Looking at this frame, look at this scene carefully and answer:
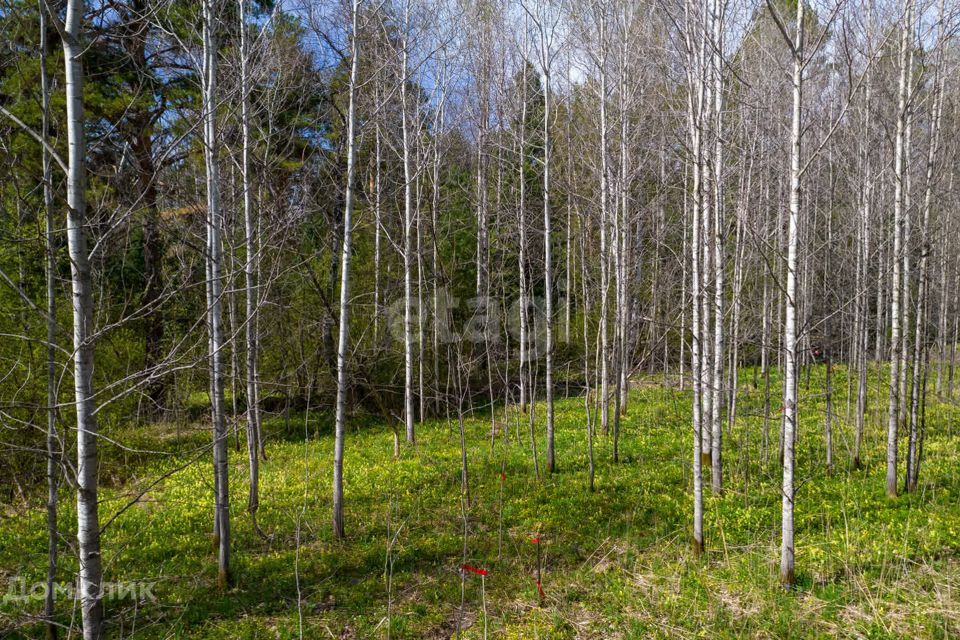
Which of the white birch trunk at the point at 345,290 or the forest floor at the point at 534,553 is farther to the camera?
the white birch trunk at the point at 345,290

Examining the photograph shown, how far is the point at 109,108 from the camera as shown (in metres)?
11.0

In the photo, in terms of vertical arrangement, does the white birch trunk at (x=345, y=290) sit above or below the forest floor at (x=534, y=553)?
above

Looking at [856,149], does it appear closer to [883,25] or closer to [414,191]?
[883,25]

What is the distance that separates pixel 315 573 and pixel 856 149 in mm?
11430

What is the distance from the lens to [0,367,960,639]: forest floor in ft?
14.9

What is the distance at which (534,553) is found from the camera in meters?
6.22

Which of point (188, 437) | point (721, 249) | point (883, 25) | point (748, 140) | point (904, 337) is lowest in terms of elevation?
point (188, 437)

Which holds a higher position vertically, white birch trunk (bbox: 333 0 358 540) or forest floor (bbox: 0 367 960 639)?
white birch trunk (bbox: 333 0 358 540)

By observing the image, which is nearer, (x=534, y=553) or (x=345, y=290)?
(x=534, y=553)

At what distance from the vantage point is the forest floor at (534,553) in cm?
454

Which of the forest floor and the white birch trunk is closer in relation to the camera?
the forest floor

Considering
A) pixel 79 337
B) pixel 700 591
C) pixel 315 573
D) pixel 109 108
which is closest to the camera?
pixel 79 337

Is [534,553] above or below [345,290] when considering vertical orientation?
below

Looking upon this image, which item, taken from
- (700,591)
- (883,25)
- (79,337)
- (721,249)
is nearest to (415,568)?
(700,591)
